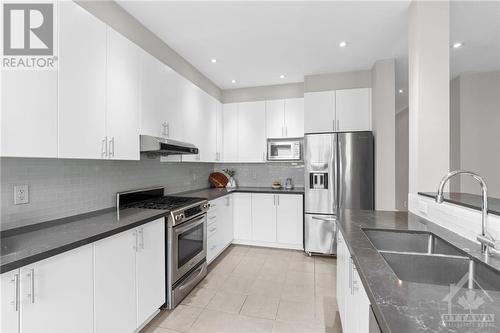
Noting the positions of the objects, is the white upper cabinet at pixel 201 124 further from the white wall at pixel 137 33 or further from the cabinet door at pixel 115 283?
the cabinet door at pixel 115 283

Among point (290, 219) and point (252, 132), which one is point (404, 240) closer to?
point (290, 219)

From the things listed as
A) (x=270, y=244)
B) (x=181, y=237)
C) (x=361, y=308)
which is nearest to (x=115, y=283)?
(x=181, y=237)

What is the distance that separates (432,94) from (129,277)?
2765 mm

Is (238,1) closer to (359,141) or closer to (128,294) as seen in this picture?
(359,141)

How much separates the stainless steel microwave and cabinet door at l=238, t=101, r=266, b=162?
122 mm

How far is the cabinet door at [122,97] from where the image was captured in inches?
69.6

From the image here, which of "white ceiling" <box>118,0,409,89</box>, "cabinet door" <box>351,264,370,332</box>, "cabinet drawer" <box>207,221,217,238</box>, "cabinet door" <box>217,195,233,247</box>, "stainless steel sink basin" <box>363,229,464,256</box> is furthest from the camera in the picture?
"cabinet door" <box>217,195,233,247</box>

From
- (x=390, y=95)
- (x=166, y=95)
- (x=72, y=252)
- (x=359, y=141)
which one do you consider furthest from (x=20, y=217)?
(x=390, y=95)

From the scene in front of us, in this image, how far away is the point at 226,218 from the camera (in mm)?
3531

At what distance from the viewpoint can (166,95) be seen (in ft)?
8.07

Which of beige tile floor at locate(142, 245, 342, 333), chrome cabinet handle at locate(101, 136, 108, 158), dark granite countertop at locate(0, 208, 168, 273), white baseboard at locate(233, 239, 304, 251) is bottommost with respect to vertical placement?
beige tile floor at locate(142, 245, 342, 333)

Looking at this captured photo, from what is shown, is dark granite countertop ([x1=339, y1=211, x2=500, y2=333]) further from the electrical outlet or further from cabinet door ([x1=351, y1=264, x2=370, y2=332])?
the electrical outlet

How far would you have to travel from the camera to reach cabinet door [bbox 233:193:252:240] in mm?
3742

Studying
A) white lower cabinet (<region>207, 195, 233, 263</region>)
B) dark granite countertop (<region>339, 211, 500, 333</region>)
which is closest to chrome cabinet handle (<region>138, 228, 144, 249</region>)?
white lower cabinet (<region>207, 195, 233, 263</region>)
